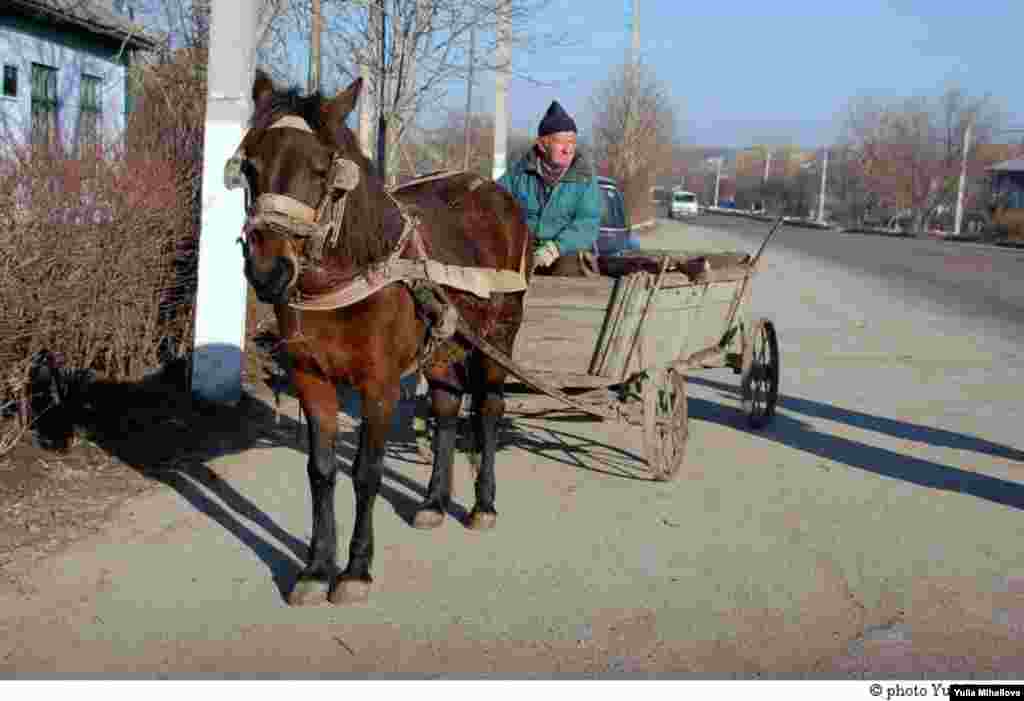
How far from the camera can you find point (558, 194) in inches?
290

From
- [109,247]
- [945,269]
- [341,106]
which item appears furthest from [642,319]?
[945,269]

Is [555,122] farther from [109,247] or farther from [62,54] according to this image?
[62,54]

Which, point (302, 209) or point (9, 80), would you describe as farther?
point (9, 80)

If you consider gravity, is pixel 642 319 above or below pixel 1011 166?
below

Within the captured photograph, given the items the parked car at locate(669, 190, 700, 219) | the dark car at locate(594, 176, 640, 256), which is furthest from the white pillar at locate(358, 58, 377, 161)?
the parked car at locate(669, 190, 700, 219)

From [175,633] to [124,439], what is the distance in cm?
337

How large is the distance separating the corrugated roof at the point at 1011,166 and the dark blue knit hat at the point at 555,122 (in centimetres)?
7721

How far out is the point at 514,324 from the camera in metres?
6.74

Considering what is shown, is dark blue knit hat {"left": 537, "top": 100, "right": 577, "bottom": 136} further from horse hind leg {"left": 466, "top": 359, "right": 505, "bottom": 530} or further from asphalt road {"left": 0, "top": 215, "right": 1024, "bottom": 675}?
horse hind leg {"left": 466, "top": 359, "right": 505, "bottom": 530}

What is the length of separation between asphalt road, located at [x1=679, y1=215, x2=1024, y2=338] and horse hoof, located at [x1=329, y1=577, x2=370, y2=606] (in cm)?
1385

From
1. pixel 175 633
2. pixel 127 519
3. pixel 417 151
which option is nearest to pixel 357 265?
pixel 175 633

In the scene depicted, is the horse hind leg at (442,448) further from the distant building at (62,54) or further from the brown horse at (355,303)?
the distant building at (62,54)

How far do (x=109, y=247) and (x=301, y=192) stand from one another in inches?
138

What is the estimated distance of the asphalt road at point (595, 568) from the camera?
178 inches
